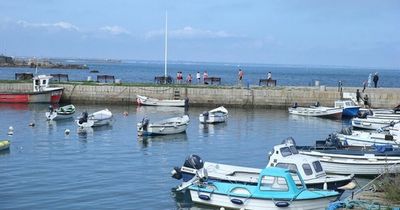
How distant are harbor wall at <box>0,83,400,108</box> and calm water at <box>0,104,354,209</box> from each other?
13.5 ft

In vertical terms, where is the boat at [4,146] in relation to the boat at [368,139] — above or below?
below

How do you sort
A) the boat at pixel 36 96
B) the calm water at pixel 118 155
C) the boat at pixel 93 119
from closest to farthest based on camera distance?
the calm water at pixel 118 155 < the boat at pixel 93 119 < the boat at pixel 36 96

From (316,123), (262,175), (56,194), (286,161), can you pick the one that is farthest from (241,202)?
(316,123)

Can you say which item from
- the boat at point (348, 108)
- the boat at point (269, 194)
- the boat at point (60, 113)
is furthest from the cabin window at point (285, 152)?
the boat at point (348, 108)

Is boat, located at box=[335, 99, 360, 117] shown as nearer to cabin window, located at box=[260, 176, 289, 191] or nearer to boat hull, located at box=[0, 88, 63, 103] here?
boat hull, located at box=[0, 88, 63, 103]

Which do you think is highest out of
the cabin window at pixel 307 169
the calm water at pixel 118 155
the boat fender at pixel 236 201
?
the cabin window at pixel 307 169

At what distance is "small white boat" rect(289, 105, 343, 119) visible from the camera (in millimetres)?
47284

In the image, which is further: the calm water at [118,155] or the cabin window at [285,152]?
the cabin window at [285,152]

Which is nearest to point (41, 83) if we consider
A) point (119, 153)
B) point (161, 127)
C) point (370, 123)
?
point (161, 127)

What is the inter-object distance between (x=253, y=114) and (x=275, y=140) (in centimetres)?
1396

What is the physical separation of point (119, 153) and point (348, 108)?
24232 mm

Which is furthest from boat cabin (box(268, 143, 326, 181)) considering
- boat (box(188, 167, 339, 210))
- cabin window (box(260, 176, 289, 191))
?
cabin window (box(260, 176, 289, 191))

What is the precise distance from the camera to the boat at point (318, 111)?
47312mm

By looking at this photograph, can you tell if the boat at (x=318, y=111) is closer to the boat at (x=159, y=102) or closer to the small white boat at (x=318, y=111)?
the small white boat at (x=318, y=111)
